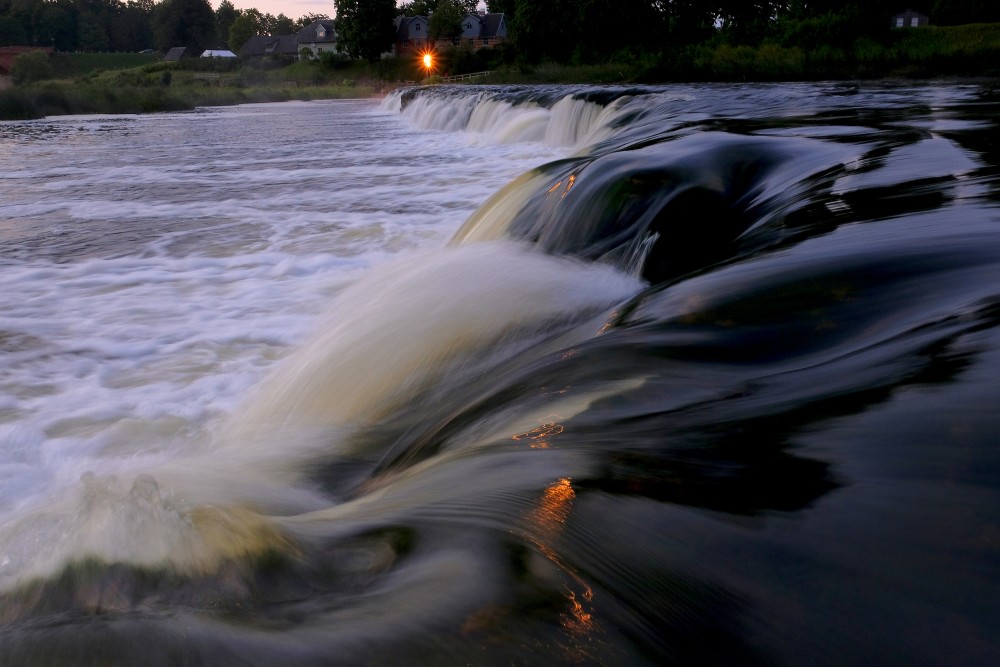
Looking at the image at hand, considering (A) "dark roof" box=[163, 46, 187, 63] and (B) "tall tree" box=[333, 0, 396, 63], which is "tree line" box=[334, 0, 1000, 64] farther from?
(A) "dark roof" box=[163, 46, 187, 63]

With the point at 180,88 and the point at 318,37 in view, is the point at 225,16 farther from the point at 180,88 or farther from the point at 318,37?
the point at 180,88

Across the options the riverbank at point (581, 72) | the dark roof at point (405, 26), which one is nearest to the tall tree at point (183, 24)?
the dark roof at point (405, 26)

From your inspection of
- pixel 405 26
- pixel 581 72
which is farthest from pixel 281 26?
pixel 581 72

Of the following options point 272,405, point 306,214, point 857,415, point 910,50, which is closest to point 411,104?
point 910,50

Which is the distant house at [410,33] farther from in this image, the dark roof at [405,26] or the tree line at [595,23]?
the tree line at [595,23]

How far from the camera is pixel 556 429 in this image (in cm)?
204

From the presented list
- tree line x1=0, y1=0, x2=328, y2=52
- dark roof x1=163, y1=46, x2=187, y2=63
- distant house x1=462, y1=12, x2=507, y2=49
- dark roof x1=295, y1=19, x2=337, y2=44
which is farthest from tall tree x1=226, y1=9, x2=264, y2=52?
distant house x1=462, y1=12, x2=507, y2=49

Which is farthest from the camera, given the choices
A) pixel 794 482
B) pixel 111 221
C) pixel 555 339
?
pixel 111 221

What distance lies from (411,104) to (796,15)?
17.1 meters

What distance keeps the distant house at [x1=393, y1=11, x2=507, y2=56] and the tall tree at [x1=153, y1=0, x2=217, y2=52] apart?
39395 millimetres

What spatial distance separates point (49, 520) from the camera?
193 centimetres

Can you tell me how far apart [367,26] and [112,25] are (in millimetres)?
63668

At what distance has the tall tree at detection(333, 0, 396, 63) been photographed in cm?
6700

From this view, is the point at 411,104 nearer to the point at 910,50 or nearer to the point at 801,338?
the point at 910,50
